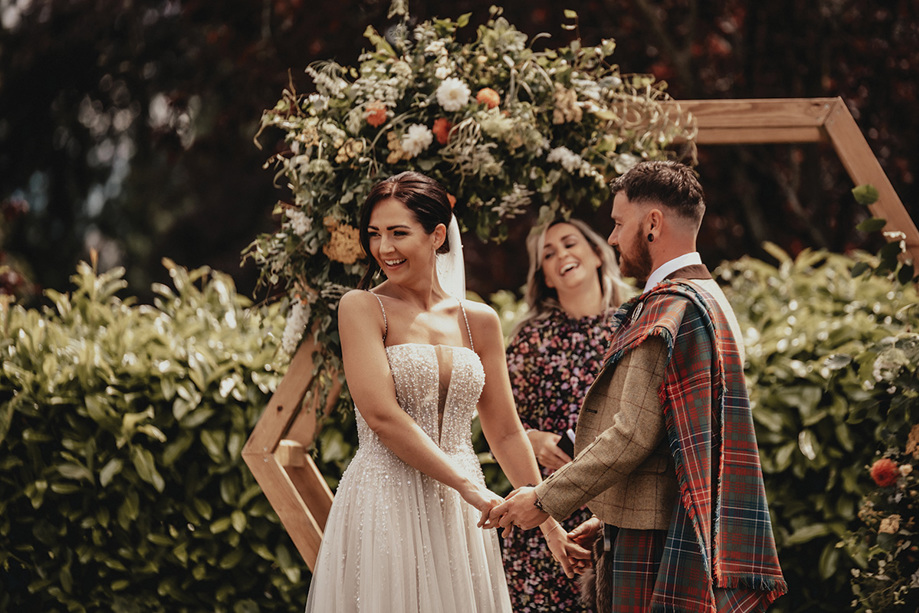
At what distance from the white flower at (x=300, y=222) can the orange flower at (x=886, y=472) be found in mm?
2374

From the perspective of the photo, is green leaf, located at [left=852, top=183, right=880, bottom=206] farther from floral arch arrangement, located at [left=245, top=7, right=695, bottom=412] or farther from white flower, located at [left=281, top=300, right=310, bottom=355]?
white flower, located at [left=281, top=300, right=310, bottom=355]

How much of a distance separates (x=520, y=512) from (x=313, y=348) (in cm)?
128

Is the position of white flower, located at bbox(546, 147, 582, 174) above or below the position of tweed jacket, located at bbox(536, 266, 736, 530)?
above

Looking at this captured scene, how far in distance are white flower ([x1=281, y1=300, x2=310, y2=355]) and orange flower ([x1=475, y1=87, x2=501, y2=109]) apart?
1042mm

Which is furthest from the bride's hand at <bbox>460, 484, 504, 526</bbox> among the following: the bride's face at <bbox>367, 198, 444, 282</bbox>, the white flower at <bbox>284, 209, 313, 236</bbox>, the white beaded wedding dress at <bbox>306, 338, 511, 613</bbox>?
the white flower at <bbox>284, 209, 313, 236</bbox>

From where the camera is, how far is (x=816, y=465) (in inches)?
161

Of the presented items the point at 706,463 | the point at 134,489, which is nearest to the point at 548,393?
the point at 706,463

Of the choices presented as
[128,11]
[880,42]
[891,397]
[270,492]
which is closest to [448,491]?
[270,492]

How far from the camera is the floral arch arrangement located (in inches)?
137

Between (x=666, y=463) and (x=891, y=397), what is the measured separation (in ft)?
5.85

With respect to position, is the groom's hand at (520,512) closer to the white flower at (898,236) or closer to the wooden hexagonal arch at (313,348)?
the wooden hexagonal arch at (313,348)

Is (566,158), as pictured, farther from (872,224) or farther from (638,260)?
(872,224)

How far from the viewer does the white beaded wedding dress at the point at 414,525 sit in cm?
281

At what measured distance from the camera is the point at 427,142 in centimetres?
345
